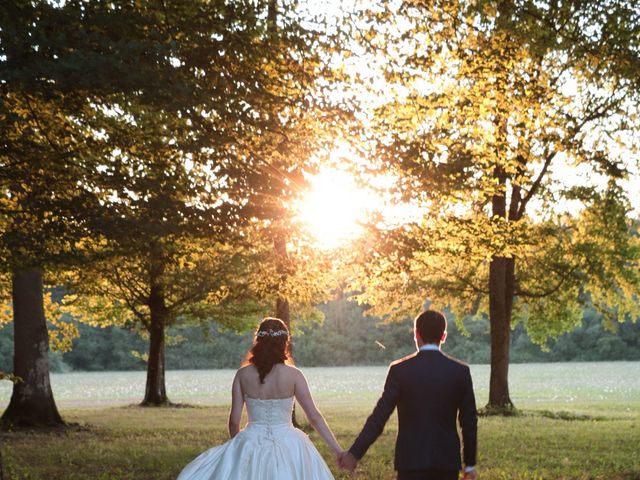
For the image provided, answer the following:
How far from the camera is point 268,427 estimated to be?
7.95 meters

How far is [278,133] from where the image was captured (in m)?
12.4

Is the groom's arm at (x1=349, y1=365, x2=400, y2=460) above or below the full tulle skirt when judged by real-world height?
above

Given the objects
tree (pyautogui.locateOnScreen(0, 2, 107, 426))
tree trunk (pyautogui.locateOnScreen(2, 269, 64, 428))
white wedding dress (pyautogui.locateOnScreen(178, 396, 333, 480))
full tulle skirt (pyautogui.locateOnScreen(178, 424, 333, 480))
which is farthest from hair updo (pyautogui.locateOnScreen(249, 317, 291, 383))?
tree trunk (pyautogui.locateOnScreen(2, 269, 64, 428))

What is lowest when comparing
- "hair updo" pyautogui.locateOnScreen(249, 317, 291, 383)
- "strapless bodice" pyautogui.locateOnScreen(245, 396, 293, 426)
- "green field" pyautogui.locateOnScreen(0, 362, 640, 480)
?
"green field" pyautogui.locateOnScreen(0, 362, 640, 480)

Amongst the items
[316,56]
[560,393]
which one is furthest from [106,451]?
[560,393]

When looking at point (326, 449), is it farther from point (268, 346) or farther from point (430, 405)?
point (430, 405)

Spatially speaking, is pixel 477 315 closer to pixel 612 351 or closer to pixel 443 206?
pixel 443 206

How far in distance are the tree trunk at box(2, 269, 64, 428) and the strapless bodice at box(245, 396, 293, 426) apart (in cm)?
1454

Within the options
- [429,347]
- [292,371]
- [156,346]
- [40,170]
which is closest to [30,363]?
[40,170]

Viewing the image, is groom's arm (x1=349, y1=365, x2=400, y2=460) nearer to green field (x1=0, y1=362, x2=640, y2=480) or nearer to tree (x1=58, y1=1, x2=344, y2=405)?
tree (x1=58, y1=1, x2=344, y2=405)

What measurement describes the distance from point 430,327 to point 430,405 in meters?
0.56

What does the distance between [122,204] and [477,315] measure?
21.1 metres

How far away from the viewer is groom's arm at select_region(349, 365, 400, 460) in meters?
6.70

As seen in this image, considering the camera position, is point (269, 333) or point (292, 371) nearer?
point (269, 333)
